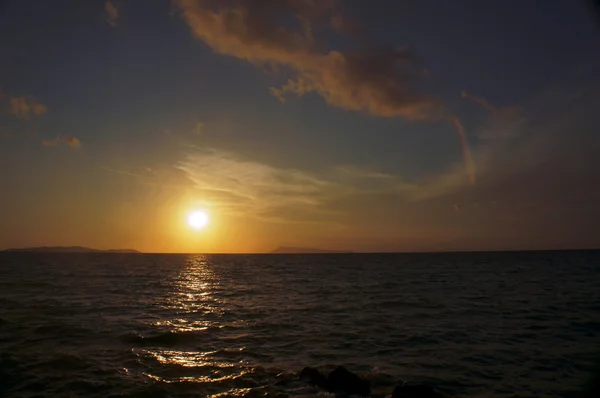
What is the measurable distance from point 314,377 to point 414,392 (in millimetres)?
3734

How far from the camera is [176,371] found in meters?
15.2

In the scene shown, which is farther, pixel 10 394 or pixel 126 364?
pixel 126 364

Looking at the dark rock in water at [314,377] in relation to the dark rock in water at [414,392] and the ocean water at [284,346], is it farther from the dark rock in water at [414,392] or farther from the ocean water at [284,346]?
the dark rock in water at [414,392]

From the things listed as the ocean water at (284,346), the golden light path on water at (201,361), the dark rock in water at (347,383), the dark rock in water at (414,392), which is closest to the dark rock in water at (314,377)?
the dark rock in water at (347,383)

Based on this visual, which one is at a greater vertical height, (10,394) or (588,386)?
(588,386)

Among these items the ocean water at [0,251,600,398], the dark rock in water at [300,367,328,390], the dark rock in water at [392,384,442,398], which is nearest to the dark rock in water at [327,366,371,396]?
the dark rock in water at [300,367,328,390]

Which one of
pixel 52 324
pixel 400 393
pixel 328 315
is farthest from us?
pixel 328 315

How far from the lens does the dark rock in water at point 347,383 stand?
1314 cm

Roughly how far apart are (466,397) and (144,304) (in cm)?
2846

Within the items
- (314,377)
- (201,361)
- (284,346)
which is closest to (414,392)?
(314,377)

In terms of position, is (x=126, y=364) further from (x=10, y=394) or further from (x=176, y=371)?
(x=10, y=394)

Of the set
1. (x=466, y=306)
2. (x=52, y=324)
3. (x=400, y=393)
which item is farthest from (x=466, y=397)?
(x=52, y=324)

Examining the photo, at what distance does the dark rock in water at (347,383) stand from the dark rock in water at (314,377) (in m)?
0.20

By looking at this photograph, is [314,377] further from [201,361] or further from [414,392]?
[201,361]
